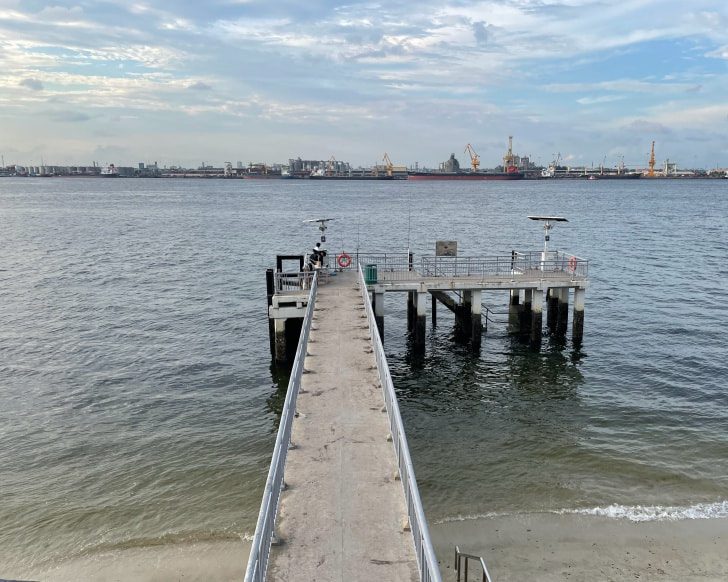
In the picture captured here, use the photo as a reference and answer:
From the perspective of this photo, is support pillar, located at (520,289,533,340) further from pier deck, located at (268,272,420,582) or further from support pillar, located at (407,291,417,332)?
pier deck, located at (268,272,420,582)

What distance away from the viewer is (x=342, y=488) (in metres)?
11.1

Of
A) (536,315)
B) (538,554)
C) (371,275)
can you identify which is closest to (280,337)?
(371,275)

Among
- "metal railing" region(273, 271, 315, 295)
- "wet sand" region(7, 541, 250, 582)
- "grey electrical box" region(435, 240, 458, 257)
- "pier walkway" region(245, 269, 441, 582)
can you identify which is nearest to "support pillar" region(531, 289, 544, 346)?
"grey electrical box" region(435, 240, 458, 257)

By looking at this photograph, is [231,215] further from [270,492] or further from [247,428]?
[270,492]

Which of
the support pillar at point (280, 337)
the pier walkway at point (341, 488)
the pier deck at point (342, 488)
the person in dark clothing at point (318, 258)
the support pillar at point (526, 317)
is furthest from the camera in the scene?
the support pillar at point (526, 317)

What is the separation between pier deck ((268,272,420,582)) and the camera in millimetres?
Result: 9203

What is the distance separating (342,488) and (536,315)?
20776 millimetres

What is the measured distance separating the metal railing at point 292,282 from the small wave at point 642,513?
12.6 metres

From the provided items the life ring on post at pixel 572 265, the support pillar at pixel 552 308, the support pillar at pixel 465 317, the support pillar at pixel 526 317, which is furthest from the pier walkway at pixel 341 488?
the support pillar at pixel 552 308

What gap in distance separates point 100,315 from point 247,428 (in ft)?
66.3

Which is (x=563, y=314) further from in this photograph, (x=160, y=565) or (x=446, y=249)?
(x=160, y=565)

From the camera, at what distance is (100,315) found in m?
38.6

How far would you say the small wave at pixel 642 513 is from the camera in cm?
1659

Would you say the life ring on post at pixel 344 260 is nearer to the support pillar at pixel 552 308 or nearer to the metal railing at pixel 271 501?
the support pillar at pixel 552 308
